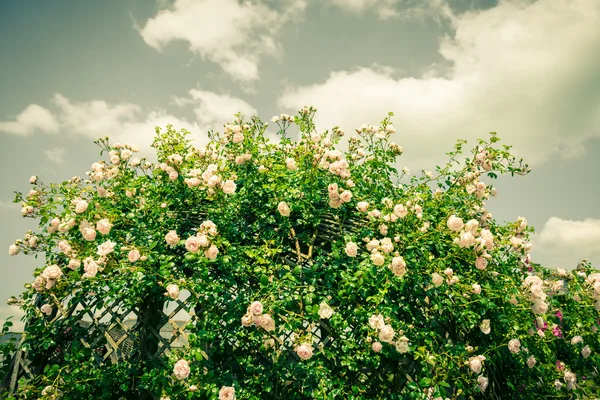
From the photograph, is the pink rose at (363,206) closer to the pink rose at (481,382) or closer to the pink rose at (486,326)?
the pink rose at (486,326)

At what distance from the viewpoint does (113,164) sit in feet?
14.9

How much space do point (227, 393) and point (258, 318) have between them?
1.88ft

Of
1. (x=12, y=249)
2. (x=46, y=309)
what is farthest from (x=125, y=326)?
(x=12, y=249)

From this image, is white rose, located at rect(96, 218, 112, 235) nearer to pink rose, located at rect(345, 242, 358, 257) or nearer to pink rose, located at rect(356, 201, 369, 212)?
pink rose, located at rect(345, 242, 358, 257)

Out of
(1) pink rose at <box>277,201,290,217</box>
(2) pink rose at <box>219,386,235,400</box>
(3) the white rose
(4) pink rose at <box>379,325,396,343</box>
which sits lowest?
(2) pink rose at <box>219,386,235,400</box>

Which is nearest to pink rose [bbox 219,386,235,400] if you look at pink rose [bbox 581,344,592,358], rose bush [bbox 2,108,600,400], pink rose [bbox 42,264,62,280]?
rose bush [bbox 2,108,600,400]

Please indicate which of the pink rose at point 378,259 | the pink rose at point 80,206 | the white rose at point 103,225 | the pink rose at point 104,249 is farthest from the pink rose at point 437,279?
the pink rose at point 80,206

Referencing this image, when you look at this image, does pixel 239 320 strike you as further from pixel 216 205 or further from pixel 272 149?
pixel 272 149

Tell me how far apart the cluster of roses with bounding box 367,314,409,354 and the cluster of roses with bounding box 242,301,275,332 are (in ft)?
2.51

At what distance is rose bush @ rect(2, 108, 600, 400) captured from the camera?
10.3ft

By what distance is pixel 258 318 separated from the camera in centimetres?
292

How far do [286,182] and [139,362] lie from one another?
2228mm

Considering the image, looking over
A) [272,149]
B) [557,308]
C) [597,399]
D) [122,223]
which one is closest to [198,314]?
[122,223]

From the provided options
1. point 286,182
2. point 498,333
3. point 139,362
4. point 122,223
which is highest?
point 286,182
